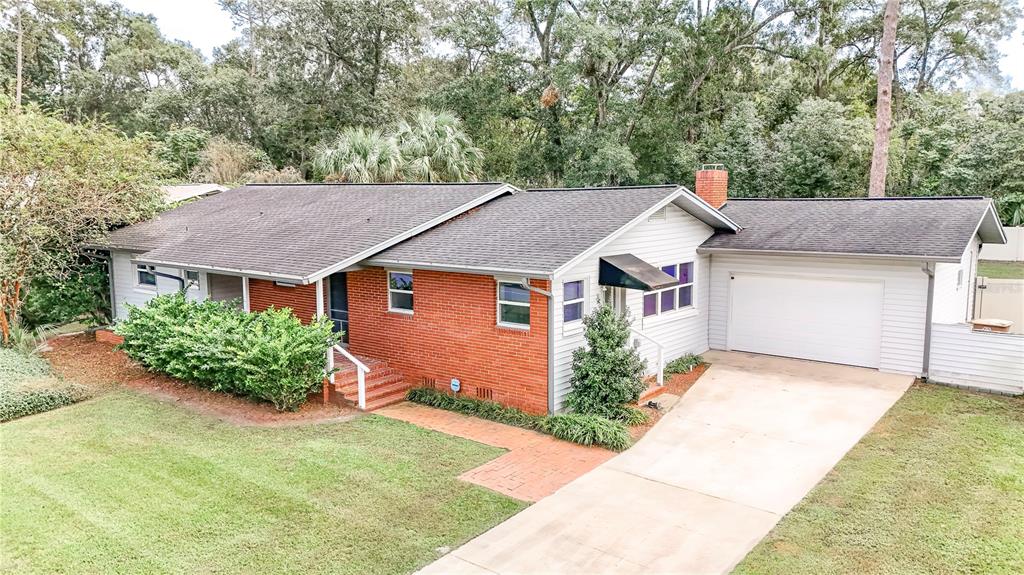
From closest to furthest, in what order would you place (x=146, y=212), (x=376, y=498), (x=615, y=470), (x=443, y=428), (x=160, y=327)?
(x=376, y=498), (x=615, y=470), (x=443, y=428), (x=160, y=327), (x=146, y=212)

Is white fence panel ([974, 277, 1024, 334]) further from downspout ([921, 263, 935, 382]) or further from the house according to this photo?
downspout ([921, 263, 935, 382])

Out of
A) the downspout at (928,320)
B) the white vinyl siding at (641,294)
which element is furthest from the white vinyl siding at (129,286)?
the downspout at (928,320)

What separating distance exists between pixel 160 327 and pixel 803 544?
445 inches

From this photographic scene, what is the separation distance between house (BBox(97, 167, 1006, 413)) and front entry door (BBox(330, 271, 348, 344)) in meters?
0.04

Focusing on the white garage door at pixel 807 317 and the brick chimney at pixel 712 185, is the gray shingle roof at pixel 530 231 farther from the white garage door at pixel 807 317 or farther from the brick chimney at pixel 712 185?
the brick chimney at pixel 712 185

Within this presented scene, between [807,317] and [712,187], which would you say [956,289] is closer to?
[807,317]

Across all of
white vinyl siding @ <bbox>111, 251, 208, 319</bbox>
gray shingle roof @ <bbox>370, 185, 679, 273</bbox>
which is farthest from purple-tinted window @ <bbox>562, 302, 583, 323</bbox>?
white vinyl siding @ <bbox>111, 251, 208, 319</bbox>

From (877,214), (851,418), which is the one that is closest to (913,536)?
(851,418)

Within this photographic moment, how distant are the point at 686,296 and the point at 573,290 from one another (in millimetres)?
4355

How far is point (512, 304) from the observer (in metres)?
10.4

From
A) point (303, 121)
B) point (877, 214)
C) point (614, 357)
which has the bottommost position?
point (614, 357)

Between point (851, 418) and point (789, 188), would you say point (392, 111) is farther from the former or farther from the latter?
point (851, 418)

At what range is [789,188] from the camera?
27.0 meters

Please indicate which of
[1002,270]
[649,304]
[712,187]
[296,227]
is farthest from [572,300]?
[1002,270]
